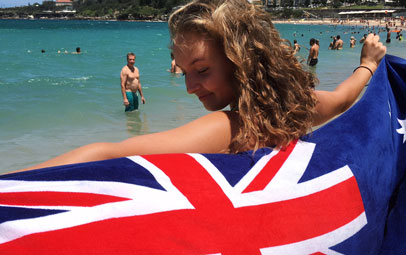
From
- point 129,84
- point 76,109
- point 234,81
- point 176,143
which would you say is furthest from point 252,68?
point 76,109

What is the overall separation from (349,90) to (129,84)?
8929 mm

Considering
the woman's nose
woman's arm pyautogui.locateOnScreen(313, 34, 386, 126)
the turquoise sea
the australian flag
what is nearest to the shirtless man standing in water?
the turquoise sea

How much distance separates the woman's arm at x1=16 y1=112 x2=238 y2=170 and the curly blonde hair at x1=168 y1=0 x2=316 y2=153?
5cm

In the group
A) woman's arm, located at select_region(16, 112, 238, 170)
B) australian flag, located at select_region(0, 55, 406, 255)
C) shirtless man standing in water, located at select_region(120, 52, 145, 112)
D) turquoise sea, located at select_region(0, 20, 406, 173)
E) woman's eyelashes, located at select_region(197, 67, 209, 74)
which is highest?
woman's eyelashes, located at select_region(197, 67, 209, 74)

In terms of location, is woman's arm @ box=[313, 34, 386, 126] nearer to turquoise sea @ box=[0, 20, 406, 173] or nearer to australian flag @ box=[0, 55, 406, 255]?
australian flag @ box=[0, 55, 406, 255]

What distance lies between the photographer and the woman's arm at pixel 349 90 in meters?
1.76

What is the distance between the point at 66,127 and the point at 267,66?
29.3 feet

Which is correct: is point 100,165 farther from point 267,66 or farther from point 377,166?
point 377,166

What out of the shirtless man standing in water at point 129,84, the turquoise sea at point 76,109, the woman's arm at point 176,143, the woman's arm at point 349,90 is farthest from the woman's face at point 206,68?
the shirtless man standing in water at point 129,84

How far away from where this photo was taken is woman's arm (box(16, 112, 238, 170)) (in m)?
1.18

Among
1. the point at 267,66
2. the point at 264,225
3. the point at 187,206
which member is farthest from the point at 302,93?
the point at 187,206

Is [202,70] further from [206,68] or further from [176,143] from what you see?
[176,143]

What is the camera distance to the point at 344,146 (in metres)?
1.47

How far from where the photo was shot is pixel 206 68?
4.83ft
